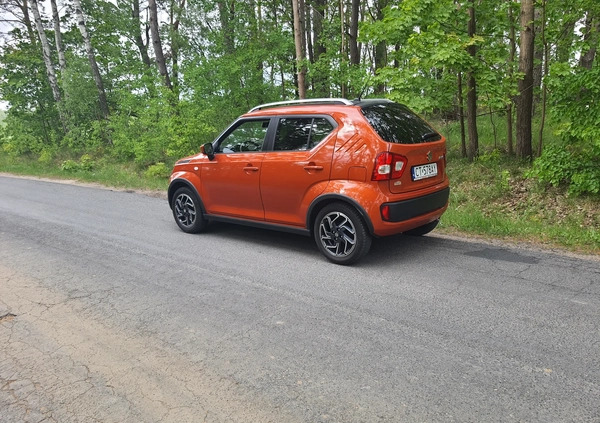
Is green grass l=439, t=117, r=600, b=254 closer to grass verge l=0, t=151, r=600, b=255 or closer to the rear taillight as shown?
grass verge l=0, t=151, r=600, b=255

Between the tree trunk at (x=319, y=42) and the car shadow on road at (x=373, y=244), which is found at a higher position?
the tree trunk at (x=319, y=42)

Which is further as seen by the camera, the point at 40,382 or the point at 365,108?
the point at 365,108

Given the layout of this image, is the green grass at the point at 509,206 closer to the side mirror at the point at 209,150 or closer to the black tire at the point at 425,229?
the black tire at the point at 425,229

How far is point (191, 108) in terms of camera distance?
45.9ft

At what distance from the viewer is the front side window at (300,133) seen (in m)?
4.96

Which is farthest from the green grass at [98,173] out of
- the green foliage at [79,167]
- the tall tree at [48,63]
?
the tall tree at [48,63]

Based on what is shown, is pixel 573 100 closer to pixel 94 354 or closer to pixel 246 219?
pixel 246 219

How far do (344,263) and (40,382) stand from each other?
10.2 ft

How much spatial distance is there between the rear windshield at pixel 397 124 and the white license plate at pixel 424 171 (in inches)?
12.0

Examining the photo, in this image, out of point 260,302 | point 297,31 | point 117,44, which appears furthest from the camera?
point 117,44

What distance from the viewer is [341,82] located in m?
12.6

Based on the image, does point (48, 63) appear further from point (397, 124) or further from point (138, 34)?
point (397, 124)

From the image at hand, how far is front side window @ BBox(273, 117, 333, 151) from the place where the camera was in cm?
496

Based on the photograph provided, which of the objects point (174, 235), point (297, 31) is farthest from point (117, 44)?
point (174, 235)
